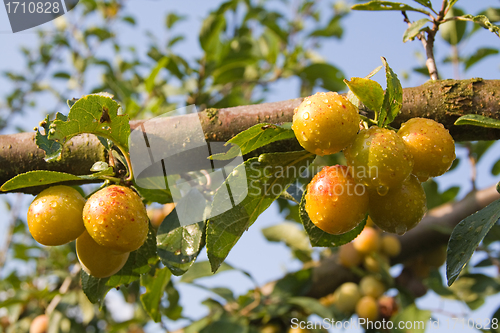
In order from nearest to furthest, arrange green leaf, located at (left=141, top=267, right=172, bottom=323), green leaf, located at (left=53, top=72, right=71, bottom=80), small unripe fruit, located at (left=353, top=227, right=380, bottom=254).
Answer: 1. green leaf, located at (left=141, top=267, right=172, bottom=323)
2. small unripe fruit, located at (left=353, top=227, right=380, bottom=254)
3. green leaf, located at (left=53, top=72, right=71, bottom=80)

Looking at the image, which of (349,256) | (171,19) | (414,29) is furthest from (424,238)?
(171,19)

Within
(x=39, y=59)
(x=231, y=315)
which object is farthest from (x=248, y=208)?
(x=39, y=59)

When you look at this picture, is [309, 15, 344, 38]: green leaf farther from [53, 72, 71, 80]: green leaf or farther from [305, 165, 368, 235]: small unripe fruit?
[305, 165, 368, 235]: small unripe fruit

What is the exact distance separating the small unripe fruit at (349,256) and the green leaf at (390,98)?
4.49 ft

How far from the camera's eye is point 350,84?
2.22 ft

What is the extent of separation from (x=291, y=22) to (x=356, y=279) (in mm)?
1855

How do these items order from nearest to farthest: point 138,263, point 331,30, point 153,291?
point 138,263, point 153,291, point 331,30

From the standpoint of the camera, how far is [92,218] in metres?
0.69

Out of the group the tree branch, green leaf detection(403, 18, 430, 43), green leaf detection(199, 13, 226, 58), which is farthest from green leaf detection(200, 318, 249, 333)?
green leaf detection(199, 13, 226, 58)

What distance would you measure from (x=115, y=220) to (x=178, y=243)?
0.66ft

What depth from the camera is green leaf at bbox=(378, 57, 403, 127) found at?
2.19ft

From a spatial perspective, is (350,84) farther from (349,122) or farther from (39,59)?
(39,59)

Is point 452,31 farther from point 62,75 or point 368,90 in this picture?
point 62,75

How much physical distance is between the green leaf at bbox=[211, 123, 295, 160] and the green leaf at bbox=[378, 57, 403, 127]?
0.54ft
